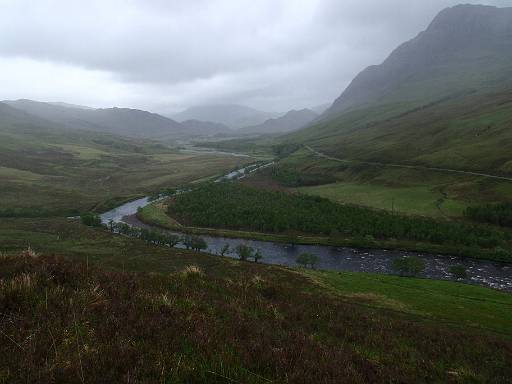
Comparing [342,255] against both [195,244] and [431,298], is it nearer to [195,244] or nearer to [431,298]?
[195,244]

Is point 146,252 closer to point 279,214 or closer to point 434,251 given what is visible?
point 279,214

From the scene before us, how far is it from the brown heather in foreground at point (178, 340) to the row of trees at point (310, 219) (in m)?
82.9

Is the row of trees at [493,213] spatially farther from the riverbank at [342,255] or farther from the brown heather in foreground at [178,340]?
the brown heather in foreground at [178,340]

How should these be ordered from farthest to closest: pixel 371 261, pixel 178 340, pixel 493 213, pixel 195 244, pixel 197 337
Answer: pixel 493 213, pixel 195 244, pixel 371 261, pixel 197 337, pixel 178 340

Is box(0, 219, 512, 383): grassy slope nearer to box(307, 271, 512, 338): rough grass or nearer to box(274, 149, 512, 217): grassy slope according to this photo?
box(307, 271, 512, 338): rough grass

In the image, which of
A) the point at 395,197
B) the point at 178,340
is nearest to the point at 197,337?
the point at 178,340

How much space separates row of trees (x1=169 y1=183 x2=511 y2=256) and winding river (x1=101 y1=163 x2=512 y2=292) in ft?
24.8

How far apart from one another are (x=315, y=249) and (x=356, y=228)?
15.1 meters

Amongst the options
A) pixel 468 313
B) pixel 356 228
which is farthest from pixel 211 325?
pixel 356 228

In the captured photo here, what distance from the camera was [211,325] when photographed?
34.2 feet

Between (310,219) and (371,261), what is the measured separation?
28868mm

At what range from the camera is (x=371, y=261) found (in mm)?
82500

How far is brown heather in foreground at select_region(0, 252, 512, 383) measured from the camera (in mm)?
7468

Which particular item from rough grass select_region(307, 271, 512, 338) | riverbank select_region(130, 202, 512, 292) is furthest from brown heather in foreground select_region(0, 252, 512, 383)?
riverbank select_region(130, 202, 512, 292)
